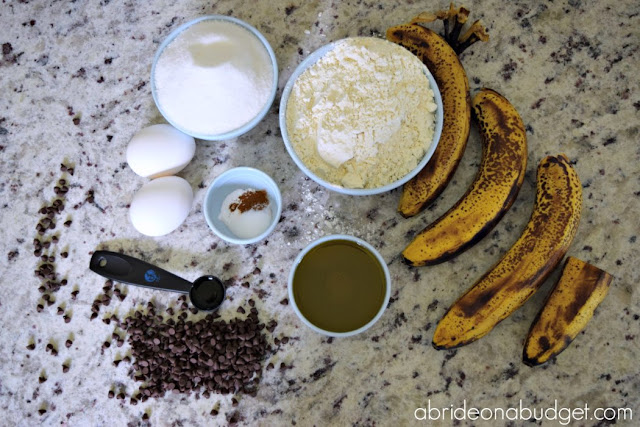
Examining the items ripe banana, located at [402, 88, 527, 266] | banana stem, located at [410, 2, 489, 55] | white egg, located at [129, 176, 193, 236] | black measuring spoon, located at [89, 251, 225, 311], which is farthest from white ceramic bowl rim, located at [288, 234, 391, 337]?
banana stem, located at [410, 2, 489, 55]

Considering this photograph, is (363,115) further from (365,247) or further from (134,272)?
(134,272)

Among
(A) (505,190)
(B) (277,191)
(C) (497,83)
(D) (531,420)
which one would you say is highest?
(C) (497,83)

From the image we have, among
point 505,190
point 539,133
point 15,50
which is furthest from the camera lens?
point 15,50

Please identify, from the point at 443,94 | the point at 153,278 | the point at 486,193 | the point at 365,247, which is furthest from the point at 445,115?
the point at 153,278

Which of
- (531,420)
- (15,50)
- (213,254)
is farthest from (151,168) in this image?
(531,420)

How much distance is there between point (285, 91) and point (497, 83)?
0.63m

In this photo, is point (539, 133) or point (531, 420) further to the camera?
point (539, 133)

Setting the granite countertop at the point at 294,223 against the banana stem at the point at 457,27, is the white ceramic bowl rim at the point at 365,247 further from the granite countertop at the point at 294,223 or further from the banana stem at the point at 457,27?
the banana stem at the point at 457,27

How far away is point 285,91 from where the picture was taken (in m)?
1.36

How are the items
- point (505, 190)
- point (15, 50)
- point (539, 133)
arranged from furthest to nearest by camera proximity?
point (15, 50), point (539, 133), point (505, 190)

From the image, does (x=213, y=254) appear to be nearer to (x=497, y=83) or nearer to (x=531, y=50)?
(x=497, y=83)

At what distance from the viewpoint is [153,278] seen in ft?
4.59

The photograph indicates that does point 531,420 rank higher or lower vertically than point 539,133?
lower

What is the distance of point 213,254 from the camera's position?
1466mm
